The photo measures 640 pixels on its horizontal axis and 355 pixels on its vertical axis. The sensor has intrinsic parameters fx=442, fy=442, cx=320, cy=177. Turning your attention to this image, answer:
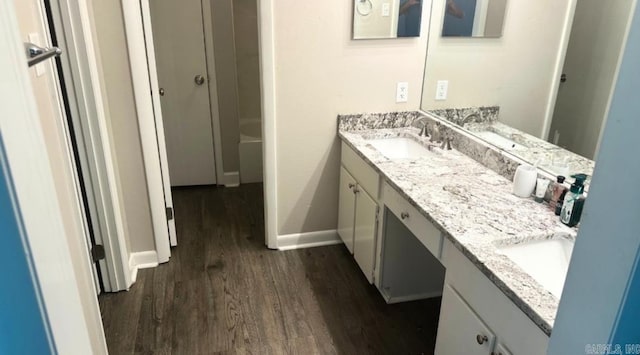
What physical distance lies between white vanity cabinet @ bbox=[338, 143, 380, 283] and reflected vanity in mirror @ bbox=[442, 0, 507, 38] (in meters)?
0.93

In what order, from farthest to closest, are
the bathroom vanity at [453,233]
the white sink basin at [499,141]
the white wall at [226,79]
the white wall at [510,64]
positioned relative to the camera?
the white wall at [226,79] → the white sink basin at [499,141] → the white wall at [510,64] → the bathroom vanity at [453,233]

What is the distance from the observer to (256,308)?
7.85 ft

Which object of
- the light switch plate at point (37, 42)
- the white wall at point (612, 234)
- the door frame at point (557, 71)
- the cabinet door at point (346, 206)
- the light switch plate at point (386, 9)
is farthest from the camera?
the cabinet door at point (346, 206)

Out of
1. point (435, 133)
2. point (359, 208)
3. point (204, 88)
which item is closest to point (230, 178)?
point (204, 88)

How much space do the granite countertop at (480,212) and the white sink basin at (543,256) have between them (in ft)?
0.08

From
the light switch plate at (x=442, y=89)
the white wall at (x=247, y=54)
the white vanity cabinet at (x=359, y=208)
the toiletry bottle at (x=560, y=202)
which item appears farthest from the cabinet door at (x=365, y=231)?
the white wall at (x=247, y=54)

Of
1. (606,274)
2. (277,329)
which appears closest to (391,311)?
(277,329)

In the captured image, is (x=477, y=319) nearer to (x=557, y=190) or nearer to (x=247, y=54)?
(x=557, y=190)

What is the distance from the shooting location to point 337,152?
282 cm

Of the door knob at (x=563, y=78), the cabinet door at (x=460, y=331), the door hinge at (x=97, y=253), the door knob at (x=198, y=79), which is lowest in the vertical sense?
the door hinge at (x=97, y=253)

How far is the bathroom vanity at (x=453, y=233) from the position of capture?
1300mm

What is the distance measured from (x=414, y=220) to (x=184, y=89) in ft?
7.92

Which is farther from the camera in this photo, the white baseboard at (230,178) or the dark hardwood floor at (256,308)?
the white baseboard at (230,178)

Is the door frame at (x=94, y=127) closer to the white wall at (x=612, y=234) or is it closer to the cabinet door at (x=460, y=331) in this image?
the cabinet door at (x=460, y=331)
